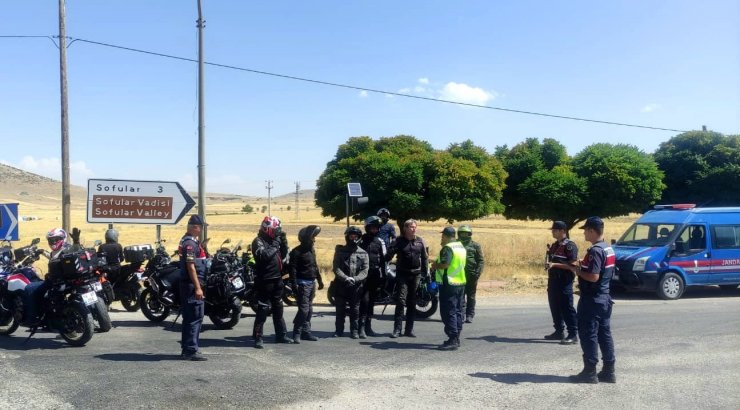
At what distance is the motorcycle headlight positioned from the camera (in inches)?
553

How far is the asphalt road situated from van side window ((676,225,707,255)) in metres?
4.66

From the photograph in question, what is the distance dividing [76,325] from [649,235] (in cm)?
1280

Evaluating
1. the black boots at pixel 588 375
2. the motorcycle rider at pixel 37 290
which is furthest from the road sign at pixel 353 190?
the black boots at pixel 588 375

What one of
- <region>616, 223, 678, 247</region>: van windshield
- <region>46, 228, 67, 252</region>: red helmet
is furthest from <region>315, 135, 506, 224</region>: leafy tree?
<region>46, 228, 67, 252</region>: red helmet

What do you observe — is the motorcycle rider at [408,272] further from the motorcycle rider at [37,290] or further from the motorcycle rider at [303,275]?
the motorcycle rider at [37,290]

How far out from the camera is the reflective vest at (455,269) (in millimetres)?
8203

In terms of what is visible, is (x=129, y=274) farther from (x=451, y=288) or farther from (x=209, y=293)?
(x=451, y=288)

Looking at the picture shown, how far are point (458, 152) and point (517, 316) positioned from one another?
1671cm

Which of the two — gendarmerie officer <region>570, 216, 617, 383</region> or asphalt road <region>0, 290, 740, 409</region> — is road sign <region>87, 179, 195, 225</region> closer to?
asphalt road <region>0, 290, 740, 409</region>

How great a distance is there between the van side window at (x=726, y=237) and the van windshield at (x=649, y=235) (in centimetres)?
100

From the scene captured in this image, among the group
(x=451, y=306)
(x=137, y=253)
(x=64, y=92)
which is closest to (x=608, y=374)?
(x=451, y=306)

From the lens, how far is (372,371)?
279 inches

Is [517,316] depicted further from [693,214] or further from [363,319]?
[693,214]

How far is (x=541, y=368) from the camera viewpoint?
7359 millimetres
